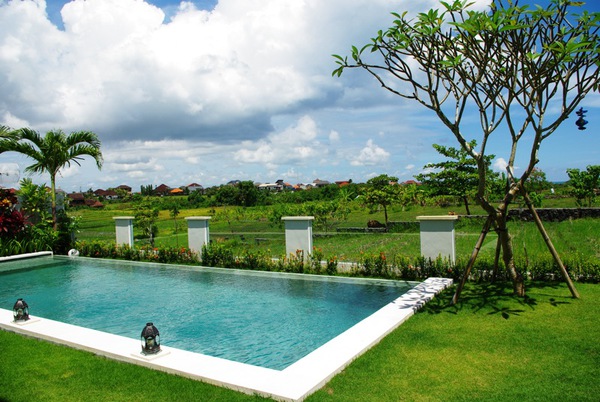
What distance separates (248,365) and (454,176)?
1934cm

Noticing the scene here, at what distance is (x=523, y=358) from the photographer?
4316 millimetres

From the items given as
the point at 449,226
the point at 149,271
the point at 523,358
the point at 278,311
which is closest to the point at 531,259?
the point at 449,226

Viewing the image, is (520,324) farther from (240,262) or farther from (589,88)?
(240,262)

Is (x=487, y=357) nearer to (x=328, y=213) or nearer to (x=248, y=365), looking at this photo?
(x=248, y=365)

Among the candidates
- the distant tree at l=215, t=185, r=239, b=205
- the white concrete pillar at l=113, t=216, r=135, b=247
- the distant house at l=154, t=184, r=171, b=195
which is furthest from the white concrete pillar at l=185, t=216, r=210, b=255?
the distant house at l=154, t=184, r=171, b=195

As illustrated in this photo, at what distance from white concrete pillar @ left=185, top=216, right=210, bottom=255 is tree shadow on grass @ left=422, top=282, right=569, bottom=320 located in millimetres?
6941

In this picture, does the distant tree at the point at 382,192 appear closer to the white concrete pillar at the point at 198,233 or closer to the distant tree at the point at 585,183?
the white concrete pillar at the point at 198,233

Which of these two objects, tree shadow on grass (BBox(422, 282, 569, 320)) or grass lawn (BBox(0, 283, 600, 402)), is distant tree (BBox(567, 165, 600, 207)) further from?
grass lawn (BBox(0, 283, 600, 402))

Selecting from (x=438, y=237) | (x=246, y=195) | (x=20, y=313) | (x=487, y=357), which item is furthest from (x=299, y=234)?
(x=246, y=195)

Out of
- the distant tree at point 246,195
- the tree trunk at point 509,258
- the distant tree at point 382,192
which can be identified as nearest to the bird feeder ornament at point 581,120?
the tree trunk at point 509,258

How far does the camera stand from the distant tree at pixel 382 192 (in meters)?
18.6

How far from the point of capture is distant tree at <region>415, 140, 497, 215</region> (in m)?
→ 21.2

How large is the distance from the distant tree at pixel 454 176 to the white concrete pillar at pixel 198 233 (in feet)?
45.0

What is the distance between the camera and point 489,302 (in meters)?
6.43
